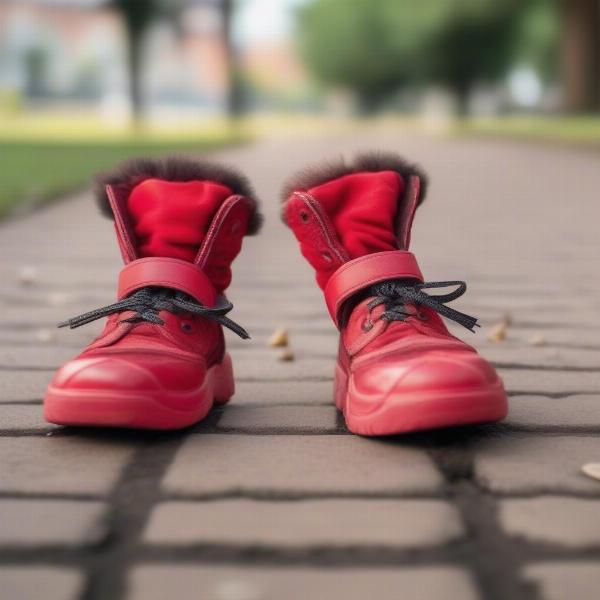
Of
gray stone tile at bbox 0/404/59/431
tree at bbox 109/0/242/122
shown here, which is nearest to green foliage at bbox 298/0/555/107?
tree at bbox 109/0/242/122

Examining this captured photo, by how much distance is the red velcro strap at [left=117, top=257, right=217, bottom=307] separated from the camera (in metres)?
1.94

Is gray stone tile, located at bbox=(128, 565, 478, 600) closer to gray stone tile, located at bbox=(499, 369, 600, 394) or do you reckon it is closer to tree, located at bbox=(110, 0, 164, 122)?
gray stone tile, located at bbox=(499, 369, 600, 394)

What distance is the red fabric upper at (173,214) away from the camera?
2.00 meters

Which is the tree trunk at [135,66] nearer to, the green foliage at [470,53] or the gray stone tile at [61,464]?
the green foliage at [470,53]

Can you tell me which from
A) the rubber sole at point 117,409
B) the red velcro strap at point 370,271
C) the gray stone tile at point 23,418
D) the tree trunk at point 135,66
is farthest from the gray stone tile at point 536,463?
the tree trunk at point 135,66

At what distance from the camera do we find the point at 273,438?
1.83 m

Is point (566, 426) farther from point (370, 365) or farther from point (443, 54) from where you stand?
point (443, 54)

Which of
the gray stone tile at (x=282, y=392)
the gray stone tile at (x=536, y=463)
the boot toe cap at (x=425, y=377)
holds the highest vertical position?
the boot toe cap at (x=425, y=377)

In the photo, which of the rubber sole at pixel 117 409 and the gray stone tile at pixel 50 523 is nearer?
the gray stone tile at pixel 50 523

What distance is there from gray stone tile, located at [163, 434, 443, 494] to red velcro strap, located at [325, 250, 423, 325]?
31 cm

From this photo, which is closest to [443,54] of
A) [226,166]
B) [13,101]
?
[13,101]

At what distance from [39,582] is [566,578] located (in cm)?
66

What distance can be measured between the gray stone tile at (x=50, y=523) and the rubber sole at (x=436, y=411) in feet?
1.71

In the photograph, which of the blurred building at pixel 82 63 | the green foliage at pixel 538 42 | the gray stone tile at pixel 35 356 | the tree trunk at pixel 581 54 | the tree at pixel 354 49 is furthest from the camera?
the blurred building at pixel 82 63
